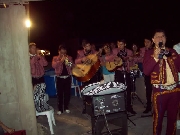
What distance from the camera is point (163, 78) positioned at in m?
4.15

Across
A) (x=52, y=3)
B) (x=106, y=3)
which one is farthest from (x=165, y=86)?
(x=106, y=3)

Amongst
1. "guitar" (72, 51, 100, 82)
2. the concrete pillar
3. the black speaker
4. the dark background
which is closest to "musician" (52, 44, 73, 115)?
"guitar" (72, 51, 100, 82)

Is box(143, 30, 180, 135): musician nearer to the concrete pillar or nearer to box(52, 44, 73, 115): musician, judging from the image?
the concrete pillar

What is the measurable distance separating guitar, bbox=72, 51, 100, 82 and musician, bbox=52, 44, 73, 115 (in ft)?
0.98

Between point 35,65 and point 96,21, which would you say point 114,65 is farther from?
point 96,21

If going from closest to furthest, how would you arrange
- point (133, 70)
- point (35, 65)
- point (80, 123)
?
point (80, 123), point (133, 70), point (35, 65)

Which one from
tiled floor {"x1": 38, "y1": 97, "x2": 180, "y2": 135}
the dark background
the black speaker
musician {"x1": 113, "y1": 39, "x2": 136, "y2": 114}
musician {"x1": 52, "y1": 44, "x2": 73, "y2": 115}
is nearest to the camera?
the black speaker

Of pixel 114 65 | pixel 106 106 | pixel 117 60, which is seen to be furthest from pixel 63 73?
pixel 106 106

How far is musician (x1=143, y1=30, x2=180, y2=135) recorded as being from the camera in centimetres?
416

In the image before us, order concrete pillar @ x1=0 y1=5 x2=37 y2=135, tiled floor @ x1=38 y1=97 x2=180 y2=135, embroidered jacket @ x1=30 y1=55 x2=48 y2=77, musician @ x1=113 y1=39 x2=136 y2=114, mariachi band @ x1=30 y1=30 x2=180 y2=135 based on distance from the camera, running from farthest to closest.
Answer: embroidered jacket @ x1=30 y1=55 x2=48 y2=77 < musician @ x1=113 y1=39 x2=136 y2=114 < tiled floor @ x1=38 y1=97 x2=180 y2=135 < concrete pillar @ x1=0 y1=5 x2=37 y2=135 < mariachi band @ x1=30 y1=30 x2=180 y2=135

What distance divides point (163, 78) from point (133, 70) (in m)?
2.55

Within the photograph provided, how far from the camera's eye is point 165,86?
419 cm

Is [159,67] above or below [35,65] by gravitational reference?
below

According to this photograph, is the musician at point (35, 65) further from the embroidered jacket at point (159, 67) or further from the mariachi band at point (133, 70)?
the embroidered jacket at point (159, 67)
